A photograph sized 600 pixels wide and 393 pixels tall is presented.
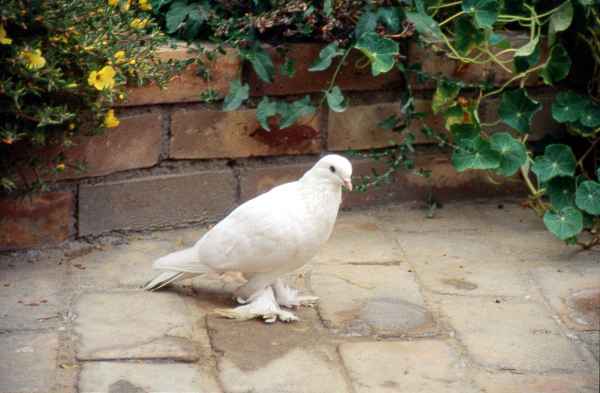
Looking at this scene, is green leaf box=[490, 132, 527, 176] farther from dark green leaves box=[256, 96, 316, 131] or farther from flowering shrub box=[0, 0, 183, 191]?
flowering shrub box=[0, 0, 183, 191]

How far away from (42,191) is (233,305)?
0.85 meters

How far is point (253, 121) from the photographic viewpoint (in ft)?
14.1

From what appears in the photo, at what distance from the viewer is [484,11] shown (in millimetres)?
4098

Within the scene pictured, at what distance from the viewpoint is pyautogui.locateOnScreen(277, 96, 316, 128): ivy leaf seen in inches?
165

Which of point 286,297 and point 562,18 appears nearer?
point 286,297

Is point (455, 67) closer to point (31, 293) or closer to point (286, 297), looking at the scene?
point (286, 297)

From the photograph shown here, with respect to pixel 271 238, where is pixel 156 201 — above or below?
below

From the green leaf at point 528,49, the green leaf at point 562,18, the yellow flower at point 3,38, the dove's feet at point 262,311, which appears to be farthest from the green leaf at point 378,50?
the yellow flower at point 3,38

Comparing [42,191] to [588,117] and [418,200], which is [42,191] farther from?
[588,117]

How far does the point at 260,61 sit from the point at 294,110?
0.76 feet

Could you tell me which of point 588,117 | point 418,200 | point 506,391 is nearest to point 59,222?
point 418,200

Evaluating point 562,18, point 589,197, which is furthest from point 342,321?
point 562,18

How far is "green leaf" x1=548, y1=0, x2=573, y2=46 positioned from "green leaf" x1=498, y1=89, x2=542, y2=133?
0.91 feet

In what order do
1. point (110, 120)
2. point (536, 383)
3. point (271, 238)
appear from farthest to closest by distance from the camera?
1. point (110, 120)
2. point (271, 238)
3. point (536, 383)
